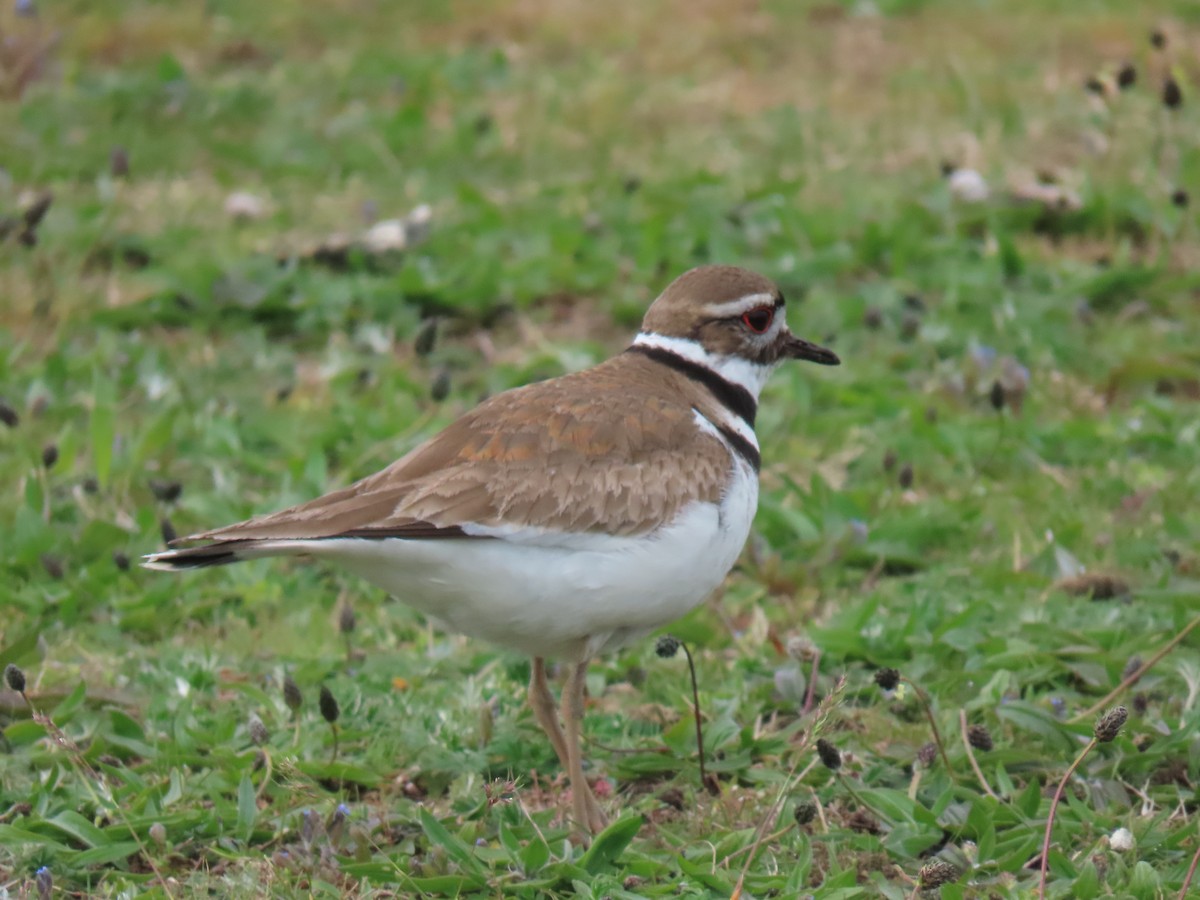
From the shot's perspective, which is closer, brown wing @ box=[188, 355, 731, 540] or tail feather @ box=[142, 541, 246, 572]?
tail feather @ box=[142, 541, 246, 572]

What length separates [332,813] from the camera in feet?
14.7

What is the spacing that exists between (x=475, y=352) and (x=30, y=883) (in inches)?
162

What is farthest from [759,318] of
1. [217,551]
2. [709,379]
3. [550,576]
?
[217,551]

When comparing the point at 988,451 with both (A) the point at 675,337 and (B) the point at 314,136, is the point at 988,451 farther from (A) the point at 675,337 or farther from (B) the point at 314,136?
(B) the point at 314,136

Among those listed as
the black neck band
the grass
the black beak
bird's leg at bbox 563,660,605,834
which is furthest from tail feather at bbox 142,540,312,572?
the black beak

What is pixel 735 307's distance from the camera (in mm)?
5211

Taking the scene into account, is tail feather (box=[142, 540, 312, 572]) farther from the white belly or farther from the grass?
the grass

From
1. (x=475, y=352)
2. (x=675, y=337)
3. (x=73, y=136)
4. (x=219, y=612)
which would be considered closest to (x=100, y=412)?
(x=219, y=612)

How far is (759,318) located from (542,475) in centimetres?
108

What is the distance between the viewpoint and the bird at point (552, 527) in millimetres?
4375

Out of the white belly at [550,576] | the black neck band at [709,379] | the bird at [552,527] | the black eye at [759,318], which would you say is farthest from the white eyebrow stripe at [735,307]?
the white belly at [550,576]

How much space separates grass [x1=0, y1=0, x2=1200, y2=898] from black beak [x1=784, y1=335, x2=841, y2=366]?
2.64 ft

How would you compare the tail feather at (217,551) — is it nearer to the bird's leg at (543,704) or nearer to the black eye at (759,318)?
the bird's leg at (543,704)

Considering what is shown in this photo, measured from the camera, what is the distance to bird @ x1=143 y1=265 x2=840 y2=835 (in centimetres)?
438
